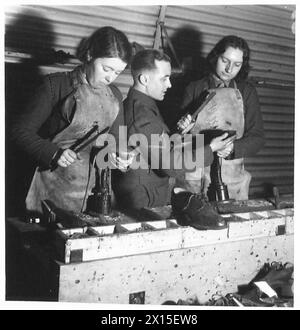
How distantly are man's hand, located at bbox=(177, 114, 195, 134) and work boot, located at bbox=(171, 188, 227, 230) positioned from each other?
28.7 inches

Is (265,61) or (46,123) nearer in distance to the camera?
(46,123)

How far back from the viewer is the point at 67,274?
62.9 inches

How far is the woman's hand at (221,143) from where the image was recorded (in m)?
2.53

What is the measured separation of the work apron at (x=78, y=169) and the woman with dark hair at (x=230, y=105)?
0.70 metres

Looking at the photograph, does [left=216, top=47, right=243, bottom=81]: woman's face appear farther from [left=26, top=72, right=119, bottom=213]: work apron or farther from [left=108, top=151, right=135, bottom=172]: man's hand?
[left=108, top=151, right=135, bottom=172]: man's hand

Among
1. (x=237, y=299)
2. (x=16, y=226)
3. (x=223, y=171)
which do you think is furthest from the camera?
(x=223, y=171)

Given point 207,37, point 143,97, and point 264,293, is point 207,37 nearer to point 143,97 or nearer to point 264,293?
point 143,97

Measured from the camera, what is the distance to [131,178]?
252 cm
